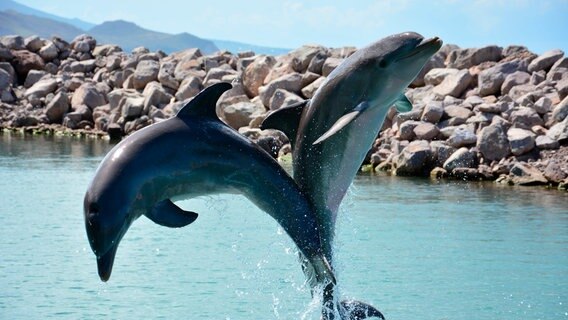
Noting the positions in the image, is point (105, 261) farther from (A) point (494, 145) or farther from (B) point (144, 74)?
(B) point (144, 74)

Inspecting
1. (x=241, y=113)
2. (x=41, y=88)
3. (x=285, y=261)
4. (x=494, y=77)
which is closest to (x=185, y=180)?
(x=285, y=261)

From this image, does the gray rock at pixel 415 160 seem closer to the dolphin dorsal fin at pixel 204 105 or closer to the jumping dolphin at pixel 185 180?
the jumping dolphin at pixel 185 180

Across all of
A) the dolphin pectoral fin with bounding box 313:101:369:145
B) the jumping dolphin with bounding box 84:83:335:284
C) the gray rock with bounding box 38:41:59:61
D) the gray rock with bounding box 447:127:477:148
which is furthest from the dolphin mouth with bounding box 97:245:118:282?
the gray rock with bounding box 38:41:59:61

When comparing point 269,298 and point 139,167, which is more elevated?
point 139,167

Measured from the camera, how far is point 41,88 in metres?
38.5

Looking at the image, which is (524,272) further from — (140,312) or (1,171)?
(1,171)

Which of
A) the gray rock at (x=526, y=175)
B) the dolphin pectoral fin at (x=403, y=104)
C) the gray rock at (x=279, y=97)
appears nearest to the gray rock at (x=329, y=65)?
the gray rock at (x=279, y=97)

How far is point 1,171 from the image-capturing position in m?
22.7

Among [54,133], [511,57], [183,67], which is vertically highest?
[511,57]

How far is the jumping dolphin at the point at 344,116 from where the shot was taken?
577 cm

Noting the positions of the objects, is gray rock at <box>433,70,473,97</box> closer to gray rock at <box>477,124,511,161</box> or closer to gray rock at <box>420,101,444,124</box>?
gray rock at <box>420,101,444,124</box>

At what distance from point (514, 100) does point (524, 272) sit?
42.1 feet

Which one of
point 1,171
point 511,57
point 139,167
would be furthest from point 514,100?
point 139,167

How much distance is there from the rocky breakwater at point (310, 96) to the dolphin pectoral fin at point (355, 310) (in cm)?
1491
